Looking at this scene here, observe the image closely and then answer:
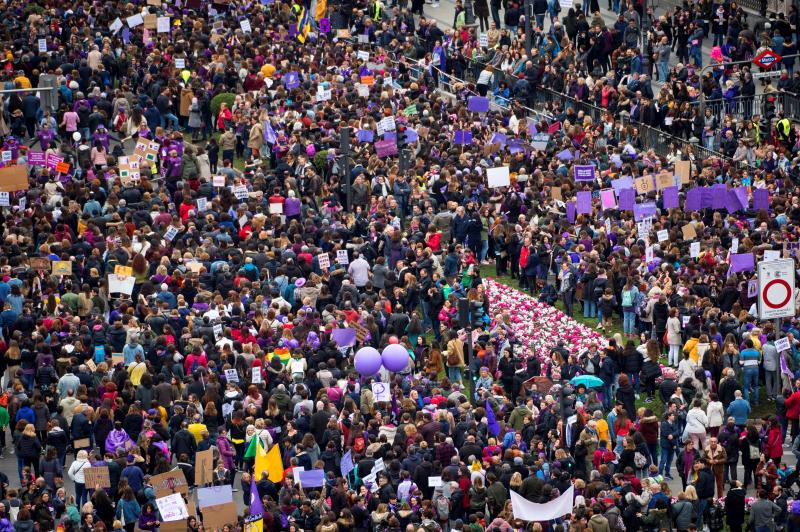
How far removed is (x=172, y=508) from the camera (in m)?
31.0

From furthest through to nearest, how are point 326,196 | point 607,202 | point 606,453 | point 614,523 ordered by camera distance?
1. point 326,196
2. point 607,202
3. point 606,453
4. point 614,523

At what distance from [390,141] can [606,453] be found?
16256mm

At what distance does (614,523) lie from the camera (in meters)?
30.5

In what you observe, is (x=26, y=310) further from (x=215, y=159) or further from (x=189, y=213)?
(x=215, y=159)

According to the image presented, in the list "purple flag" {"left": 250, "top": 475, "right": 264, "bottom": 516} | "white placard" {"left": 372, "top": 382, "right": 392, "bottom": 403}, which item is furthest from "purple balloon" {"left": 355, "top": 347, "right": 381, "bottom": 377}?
"purple flag" {"left": 250, "top": 475, "right": 264, "bottom": 516}

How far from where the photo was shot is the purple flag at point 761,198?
43000 mm

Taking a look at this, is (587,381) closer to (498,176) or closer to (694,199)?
(694,199)

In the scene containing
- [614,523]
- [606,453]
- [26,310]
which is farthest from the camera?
[26,310]

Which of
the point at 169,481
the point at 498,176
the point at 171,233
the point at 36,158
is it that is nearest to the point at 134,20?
the point at 36,158

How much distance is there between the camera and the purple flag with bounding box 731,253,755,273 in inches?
1559

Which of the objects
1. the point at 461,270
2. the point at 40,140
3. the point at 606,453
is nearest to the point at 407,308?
the point at 461,270

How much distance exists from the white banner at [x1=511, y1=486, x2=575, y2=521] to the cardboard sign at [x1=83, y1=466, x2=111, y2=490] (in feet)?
22.2

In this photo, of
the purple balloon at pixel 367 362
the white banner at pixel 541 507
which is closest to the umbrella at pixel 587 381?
the purple balloon at pixel 367 362

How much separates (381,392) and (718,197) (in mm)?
11816
